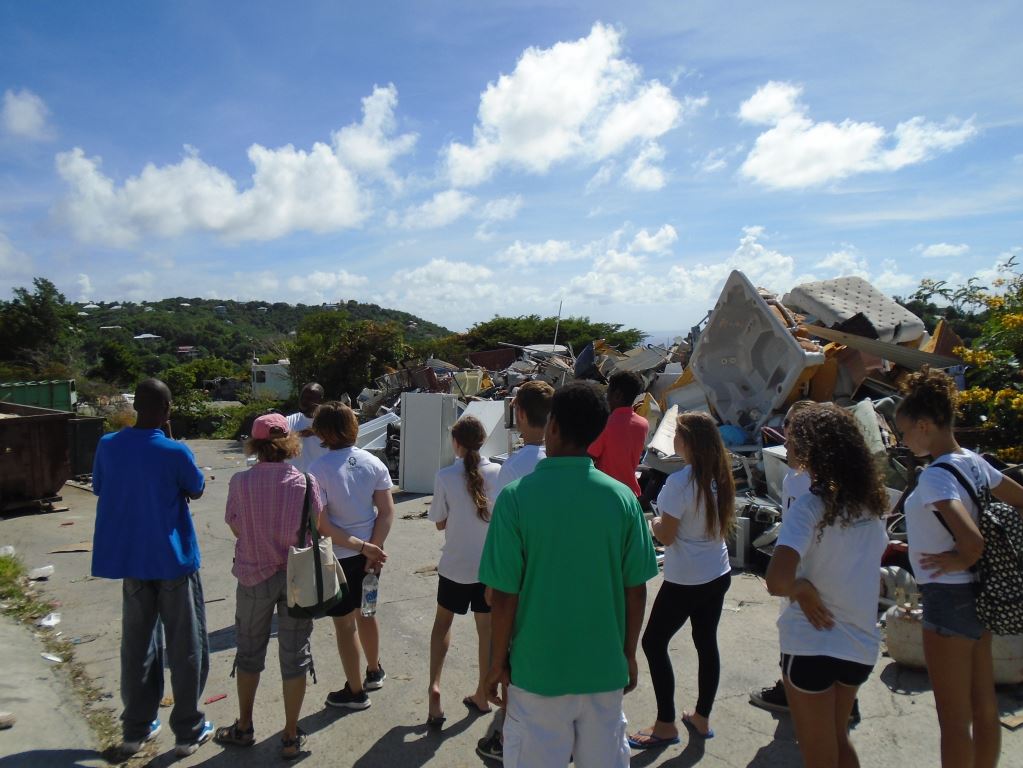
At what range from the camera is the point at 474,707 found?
156 inches

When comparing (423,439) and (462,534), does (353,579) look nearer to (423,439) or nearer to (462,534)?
(462,534)

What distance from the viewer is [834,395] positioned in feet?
29.1

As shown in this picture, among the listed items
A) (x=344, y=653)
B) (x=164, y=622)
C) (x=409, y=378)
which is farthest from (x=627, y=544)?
(x=409, y=378)

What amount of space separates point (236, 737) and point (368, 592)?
3.09ft

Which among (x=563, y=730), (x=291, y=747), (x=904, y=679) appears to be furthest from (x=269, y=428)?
(x=904, y=679)

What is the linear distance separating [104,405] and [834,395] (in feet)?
70.5

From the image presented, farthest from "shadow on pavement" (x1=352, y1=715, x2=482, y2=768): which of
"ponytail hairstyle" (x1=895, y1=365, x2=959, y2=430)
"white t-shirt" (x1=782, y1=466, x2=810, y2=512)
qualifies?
"ponytail hairstyle" (x1=895, y1=365, x2=959, y2=430)

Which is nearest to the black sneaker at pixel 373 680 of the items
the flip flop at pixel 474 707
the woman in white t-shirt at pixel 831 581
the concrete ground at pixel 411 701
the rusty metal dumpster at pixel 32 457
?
the concrete ground at pixel 411 701

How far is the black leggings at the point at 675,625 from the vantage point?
11.5ft

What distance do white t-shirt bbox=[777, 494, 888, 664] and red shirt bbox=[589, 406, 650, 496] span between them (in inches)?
77.0

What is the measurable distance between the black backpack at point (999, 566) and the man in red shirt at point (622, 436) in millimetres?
1982

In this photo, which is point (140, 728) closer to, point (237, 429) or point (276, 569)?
point (276, 569)

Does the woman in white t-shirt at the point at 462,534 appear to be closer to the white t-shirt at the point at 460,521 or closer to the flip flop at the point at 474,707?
the white t-shirt at the point at 460,521

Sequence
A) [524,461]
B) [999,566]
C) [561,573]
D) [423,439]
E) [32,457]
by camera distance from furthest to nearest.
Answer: [423,439] < [32,457] < [524,461] < [999,566] < [561,573]
